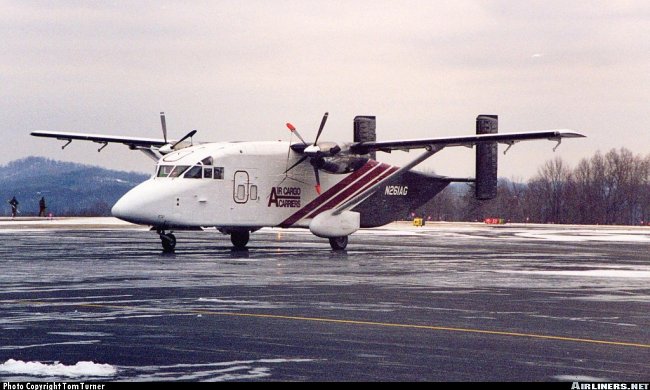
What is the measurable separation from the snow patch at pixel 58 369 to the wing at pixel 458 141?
2695 centimetres

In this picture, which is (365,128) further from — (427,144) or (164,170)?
(164,170)

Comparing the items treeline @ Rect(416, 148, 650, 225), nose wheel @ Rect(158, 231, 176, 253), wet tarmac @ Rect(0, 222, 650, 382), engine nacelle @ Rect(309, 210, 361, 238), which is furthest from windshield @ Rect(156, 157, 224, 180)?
treeline @ Rect(416, 148, 650, 225)

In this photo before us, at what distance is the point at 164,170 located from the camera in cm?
3616

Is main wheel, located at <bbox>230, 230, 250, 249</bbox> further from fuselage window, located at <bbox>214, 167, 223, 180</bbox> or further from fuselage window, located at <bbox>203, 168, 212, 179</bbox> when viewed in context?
fuselage window, located at <bbox>203, 168, 212, 179</bbox>

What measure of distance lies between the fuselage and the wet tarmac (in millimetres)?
4282

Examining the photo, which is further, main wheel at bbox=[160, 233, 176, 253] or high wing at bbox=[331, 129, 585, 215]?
high wing at bbox=[331, 129, 585, 215]

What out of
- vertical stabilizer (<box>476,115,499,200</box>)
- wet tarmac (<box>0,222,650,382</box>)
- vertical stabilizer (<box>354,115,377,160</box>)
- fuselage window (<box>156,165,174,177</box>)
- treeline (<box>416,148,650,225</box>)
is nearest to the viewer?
wet tarmac (<box>0,222,650,382</box>)

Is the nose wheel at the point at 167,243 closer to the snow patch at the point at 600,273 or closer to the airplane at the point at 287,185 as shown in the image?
the airplane at the point at 287,185

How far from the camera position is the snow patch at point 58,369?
1060cm

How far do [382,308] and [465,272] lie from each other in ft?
31.0

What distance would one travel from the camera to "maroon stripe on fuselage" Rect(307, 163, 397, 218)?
39844 mm

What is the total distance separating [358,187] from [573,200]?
90.9 m

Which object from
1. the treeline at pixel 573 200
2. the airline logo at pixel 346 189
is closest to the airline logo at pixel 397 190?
the airline logo at pixel 346 189

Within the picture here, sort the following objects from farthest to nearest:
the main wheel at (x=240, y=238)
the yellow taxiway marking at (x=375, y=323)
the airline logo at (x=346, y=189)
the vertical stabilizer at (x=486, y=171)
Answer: the vertical stabilizer at (x=486, y=171), the airline logo at (x=346, y=189), the main wheel at (x=240, y=238), the yellow taxiway marking at (x=375, y=323)
